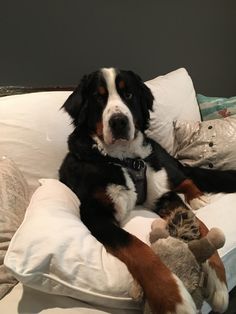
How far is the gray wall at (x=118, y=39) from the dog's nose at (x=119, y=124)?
3.94 feet

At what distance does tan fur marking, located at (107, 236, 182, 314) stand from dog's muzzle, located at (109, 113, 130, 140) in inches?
20.4

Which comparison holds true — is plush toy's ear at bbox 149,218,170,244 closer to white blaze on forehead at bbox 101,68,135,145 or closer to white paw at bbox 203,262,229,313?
white paw at bbox 203,262,229,313

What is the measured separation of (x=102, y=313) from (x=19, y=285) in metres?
0.30

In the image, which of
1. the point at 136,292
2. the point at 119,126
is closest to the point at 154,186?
the point at 119,126

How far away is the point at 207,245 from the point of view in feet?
3.42

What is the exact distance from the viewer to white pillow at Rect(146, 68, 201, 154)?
216 centimetres

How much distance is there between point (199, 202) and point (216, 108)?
91 cm

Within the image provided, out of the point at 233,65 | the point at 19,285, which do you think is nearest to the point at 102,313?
the point at 19,285

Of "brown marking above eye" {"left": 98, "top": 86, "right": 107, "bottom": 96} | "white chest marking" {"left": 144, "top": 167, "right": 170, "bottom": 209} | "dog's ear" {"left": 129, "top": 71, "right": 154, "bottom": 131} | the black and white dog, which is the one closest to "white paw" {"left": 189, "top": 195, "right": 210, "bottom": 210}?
the black and white dog

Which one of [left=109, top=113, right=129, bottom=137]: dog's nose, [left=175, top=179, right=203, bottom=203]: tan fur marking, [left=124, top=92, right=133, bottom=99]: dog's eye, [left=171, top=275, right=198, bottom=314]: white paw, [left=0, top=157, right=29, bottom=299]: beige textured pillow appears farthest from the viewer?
[left=175, top=179, right=203, bottom=203]: tan fur marking

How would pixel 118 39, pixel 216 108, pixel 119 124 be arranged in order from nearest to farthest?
pixel 119 124, pixel 216 108, pixel 118 39

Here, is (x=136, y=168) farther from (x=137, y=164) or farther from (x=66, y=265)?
(x=66, y=265)

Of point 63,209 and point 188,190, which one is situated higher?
point 63,209

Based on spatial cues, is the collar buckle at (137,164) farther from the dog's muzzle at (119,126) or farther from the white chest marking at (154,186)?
the dog's muzzle at (119,126)
